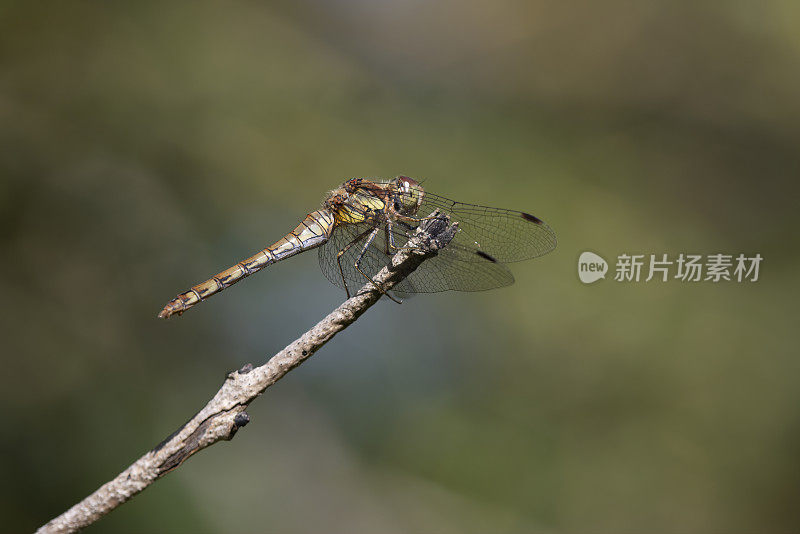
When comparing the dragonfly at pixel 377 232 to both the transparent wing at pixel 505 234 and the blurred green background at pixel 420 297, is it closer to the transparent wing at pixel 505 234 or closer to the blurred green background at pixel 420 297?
the transparent wing at pixel 505 234

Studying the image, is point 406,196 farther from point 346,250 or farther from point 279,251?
point 279,251

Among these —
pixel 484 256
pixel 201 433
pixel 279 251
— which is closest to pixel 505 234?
pixel 484 256

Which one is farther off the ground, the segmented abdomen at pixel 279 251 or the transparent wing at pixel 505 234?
the transparent wing at pixel 505 234

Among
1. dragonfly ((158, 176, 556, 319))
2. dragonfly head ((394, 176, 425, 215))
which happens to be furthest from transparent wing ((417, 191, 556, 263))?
dragonfly head ((394, 176, 425, 215))

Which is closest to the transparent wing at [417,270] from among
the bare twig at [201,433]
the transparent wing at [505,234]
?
the transparent wing at [505,234]

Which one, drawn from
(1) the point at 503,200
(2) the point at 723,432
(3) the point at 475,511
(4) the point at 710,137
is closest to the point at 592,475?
(3) the point at 475,511

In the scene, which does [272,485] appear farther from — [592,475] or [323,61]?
[323,61]

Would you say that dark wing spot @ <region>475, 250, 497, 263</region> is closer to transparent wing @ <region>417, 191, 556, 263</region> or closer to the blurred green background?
transparent wing @ <region>417, 191, 556, 263</region>
